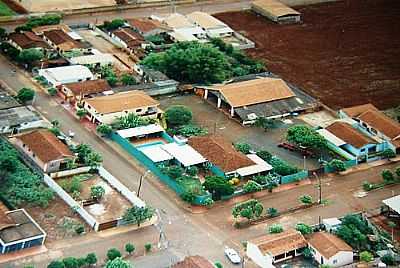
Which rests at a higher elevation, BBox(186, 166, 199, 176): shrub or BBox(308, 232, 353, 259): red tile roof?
BBox(186, 166, 199, 176): shrub

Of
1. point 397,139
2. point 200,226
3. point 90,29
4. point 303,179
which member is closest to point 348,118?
point 397,139

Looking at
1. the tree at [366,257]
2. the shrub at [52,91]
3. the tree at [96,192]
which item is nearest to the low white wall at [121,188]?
the tree at [96,192]

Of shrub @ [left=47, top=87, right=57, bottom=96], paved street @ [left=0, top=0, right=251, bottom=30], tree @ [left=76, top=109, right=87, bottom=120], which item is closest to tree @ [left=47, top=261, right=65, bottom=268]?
tree @ [left=76, top=109, right=87, bottom=120]

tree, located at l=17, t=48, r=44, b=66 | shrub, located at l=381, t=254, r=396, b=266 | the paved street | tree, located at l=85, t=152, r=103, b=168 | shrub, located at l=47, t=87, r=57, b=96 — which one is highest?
tree, located at l=17, t=48, r=44, b=66

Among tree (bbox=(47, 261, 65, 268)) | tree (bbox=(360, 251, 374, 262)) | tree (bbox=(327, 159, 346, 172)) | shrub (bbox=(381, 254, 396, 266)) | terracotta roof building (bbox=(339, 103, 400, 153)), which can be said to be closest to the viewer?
tree (bbox=(47, 261, 65, 268))

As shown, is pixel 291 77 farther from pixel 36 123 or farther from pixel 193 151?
pixel 36 123

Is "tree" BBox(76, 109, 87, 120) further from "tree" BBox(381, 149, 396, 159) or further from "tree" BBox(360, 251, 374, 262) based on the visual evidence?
"tree" BBox(360, 251, 374, 262)

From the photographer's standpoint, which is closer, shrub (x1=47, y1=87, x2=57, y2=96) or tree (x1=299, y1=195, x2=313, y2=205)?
tree (x1=299, y1=195, x2=313, y2=205)
